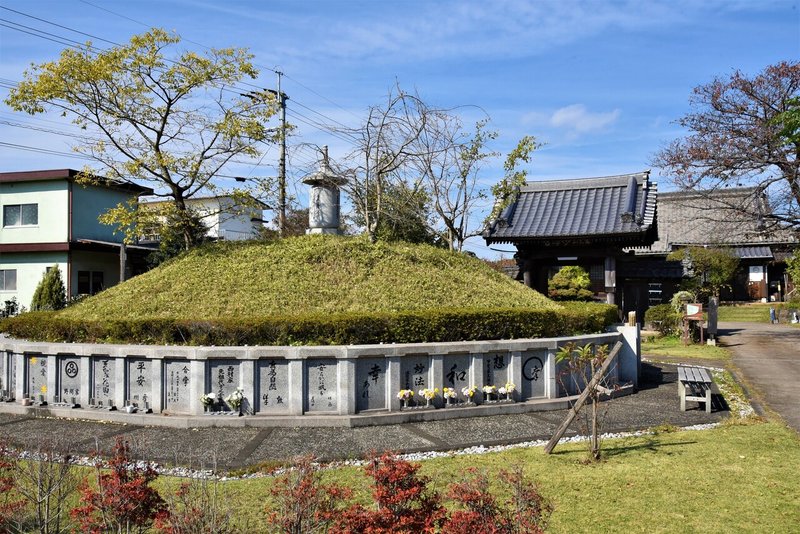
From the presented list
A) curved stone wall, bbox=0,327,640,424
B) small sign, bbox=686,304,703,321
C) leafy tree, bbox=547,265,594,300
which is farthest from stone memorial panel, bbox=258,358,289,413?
leafy tree, bbox=547,265,594,300

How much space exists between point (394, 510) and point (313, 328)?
616 cm

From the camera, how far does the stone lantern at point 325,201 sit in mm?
14773

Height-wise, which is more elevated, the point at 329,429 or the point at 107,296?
the point at 107,296

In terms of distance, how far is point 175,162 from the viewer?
50.3 ft

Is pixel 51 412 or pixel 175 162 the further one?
pixel 175 162

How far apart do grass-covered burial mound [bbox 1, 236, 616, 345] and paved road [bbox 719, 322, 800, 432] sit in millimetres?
3785

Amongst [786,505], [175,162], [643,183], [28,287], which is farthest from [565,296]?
[28,287]

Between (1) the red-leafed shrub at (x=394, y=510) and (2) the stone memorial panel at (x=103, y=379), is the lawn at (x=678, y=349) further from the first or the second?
(1) the red-leafed shrub at (x=394, y=510)

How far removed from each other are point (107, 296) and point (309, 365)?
6.30 metres

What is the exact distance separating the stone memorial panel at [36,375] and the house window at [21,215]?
17534 millimetres

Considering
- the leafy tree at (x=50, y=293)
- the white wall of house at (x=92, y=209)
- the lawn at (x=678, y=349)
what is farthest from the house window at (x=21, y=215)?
the lawn at (x=678, y=349)

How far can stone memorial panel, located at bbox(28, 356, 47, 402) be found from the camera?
1063 cm

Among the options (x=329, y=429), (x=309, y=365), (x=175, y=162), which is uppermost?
(x=175, y=162)

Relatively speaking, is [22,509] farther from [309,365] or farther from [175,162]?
[175,162]
